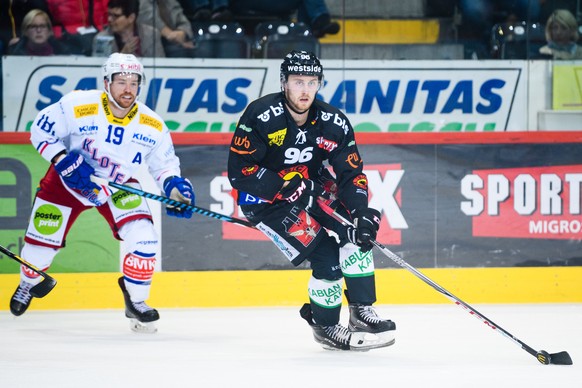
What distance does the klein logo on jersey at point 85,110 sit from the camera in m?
5.05

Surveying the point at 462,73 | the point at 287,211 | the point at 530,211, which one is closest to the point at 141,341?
the point at 287,211

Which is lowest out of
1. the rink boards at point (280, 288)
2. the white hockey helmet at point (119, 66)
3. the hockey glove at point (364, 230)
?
the rink boards at point (280, 288)

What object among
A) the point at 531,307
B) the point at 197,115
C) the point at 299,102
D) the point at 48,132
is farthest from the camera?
the point at 197,115

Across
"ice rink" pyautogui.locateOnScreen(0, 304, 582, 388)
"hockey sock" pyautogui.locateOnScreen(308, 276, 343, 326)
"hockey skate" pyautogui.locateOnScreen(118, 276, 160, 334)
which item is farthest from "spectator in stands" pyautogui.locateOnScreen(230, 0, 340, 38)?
"hockey sock" pyautogui.locateOnScreen(308, 276, 343, 326)

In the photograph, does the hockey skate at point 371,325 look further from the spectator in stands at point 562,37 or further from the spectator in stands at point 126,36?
the spectator in stands at point 562,37

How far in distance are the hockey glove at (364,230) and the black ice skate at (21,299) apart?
1802mm

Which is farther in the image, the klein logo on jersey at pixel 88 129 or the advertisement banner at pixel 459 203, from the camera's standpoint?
the advertisement banner at pixel 459 203

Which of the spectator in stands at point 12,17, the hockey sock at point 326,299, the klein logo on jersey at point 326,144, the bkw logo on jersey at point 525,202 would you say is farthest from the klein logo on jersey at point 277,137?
the spectator in stands at point 12,17

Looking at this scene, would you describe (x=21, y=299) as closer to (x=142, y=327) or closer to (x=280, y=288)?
(x=142, y=327)

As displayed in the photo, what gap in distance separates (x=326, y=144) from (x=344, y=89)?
2412mm

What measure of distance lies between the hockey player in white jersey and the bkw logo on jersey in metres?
1.73

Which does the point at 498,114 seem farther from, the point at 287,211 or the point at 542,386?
the point at 542,386

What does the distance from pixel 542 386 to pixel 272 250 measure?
247 cm

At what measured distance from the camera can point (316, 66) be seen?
4.27 metres
